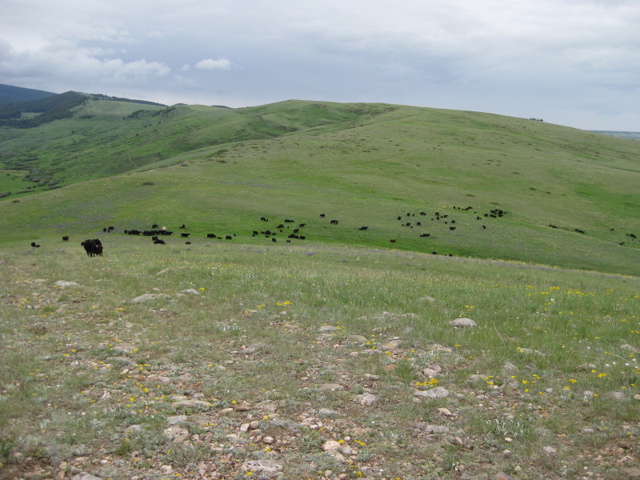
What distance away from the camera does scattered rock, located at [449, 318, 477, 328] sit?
13992mm

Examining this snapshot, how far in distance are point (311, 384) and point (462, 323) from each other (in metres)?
6.40

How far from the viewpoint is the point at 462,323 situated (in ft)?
46.3

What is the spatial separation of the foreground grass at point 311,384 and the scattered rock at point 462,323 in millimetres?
401

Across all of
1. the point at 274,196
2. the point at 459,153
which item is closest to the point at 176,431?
the point at 274,196

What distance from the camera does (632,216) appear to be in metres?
74.2

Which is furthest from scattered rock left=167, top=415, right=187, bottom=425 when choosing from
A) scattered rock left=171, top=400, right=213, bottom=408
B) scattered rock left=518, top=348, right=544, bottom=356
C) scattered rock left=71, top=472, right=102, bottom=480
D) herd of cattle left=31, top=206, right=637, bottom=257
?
herd of cattle left=31, top=206, right=637, bottom=257

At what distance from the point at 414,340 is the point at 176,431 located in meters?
7.14

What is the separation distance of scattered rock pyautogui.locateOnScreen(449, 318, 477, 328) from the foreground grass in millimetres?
401

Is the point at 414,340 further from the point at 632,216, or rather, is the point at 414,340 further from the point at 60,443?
the point at 632,216

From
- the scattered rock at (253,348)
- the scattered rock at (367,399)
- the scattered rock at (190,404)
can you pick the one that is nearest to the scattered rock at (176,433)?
the scattered rock at (190,404)

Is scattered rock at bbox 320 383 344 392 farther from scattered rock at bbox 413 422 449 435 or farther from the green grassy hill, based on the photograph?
the green grassy hill

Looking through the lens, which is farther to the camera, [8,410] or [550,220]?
[550,220]

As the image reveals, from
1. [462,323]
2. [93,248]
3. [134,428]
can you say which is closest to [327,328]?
[462,323]

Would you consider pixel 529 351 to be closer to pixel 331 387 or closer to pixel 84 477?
pixel 331 387
